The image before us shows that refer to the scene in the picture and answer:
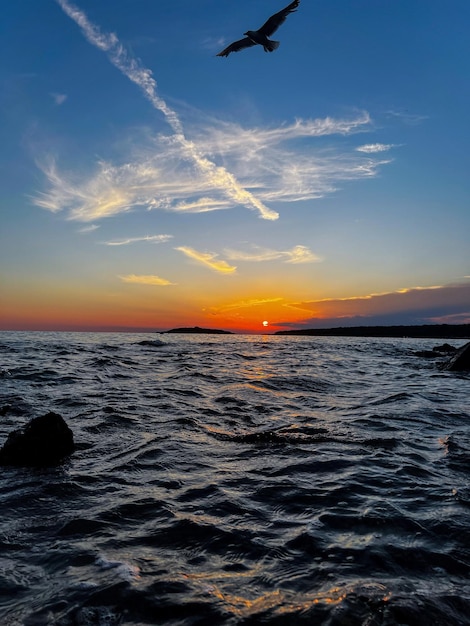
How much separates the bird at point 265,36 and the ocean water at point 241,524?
369 inches

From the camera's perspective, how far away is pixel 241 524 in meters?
4.46

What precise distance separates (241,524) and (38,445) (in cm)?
393

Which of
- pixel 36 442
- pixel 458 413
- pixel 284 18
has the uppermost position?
pixel 284 18

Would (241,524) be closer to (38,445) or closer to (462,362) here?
(38,445)

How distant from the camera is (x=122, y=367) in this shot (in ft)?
70.4

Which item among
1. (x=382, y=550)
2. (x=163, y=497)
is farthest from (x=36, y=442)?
(x=382, y=550)

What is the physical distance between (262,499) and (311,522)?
81 centimetres

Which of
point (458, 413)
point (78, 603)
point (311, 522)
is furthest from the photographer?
point (458, 413)

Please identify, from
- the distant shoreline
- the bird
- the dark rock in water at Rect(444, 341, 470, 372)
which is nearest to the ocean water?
the bird

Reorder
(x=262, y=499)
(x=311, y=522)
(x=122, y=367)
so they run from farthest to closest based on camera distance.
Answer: (x=122, y=367), (x=262, y=499), (x=311, y=522)

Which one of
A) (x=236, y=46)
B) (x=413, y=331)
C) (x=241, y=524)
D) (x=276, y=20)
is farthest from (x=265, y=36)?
(x=413, y=331)

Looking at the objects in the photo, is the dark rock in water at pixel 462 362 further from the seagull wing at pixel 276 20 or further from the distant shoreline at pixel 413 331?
the distant shoreline at pixel 413 331

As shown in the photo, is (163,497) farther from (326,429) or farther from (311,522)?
(326,429)

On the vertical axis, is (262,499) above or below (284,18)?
below
